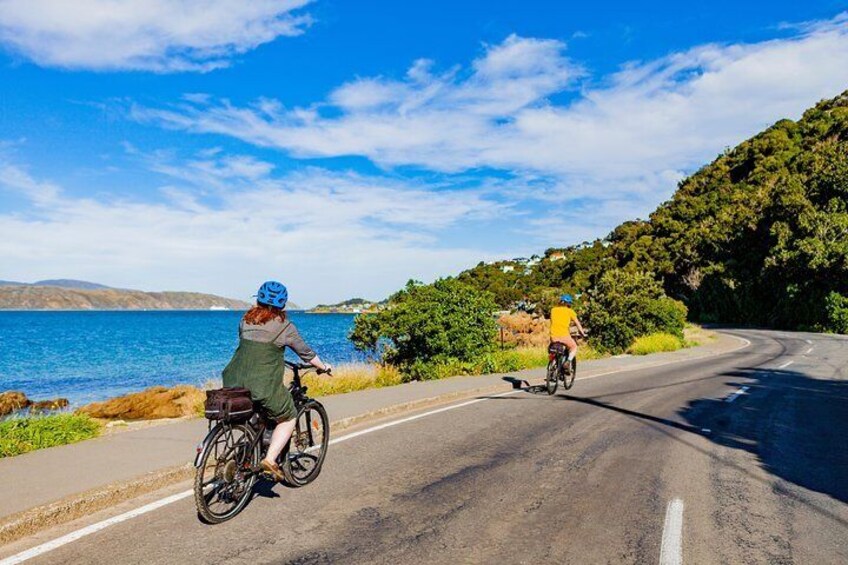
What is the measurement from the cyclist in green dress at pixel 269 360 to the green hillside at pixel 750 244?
37226mm

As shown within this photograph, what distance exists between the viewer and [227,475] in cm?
504

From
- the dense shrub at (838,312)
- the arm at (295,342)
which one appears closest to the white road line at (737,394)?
the arm at (295,342)

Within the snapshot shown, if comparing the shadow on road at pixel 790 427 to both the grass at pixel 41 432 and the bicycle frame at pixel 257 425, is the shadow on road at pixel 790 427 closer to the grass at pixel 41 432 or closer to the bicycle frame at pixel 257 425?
the bicycle frame at pixel 257 425

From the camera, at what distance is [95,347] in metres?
59.9

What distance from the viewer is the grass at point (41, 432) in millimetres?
7258

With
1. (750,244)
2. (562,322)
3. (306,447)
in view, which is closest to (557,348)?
(562,322)

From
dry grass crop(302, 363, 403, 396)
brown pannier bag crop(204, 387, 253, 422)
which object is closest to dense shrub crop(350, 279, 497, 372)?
dry grass crop(302, 363, 403, 396)

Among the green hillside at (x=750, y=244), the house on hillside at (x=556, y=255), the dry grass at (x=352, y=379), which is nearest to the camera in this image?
the dry grass at (x=352, y=379)

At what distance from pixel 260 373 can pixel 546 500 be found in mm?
2992

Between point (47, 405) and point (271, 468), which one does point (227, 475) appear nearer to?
point (271, 468)

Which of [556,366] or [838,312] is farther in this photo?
[838,312]

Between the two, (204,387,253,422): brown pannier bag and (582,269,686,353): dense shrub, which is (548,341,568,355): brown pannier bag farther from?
(582,269,686,353): dense shrub

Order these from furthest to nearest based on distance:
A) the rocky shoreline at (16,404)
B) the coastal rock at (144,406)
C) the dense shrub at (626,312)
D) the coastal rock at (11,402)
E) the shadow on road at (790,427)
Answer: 1. the dense shrub at (626,312)
2. the coastal rock at (11,402)
3. the rocky shoreline at (16,404)
4. the coastal rock at (144,406)
5. the shadow on road at (790,427)

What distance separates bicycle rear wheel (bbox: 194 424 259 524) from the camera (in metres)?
4.89
